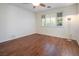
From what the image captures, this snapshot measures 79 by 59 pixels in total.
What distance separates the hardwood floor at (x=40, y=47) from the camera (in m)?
1.60

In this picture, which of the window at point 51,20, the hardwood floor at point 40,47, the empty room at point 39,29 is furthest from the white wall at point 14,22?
the window at point 51,20

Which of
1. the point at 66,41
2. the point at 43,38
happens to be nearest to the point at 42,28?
the point at 43,38

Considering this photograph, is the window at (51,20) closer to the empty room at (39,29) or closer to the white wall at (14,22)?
the empty room at (39,29)

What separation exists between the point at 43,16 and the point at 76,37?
2.63 feet

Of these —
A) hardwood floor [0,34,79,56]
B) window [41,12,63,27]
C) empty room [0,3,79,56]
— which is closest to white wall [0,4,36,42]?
empty room [0,3,79,56]

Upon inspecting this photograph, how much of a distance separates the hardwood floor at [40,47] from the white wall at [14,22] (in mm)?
127

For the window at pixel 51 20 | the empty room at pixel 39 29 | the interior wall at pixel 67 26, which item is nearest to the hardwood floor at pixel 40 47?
the empty room at pixel 39 29

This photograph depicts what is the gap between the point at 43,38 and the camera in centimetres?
176

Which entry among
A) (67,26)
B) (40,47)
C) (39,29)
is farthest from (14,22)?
(67,26)

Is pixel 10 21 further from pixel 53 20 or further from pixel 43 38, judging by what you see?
pixel 53 20

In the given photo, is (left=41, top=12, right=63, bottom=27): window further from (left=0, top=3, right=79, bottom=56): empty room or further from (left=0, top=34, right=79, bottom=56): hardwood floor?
(left=0, top=34, right=79, bottom=56): hardwood floor

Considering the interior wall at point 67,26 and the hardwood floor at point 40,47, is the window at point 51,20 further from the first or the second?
the hardwood floor at point 40,47

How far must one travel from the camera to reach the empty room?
5.20 feet

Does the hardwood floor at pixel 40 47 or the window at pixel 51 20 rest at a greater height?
the window at pixel 51 20
